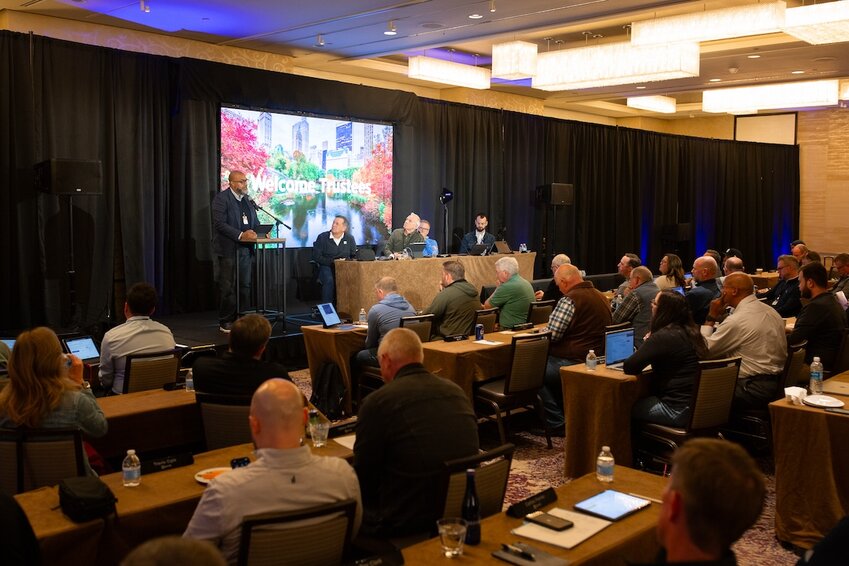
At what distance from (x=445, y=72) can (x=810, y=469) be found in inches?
310

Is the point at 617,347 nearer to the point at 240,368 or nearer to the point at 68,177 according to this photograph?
the point at 240,368

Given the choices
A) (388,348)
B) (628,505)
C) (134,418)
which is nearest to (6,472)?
(134,418)

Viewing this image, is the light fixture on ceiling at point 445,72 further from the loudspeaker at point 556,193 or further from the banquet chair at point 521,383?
the banquet chair at point 521,383

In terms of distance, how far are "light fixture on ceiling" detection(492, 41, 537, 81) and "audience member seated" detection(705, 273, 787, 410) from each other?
5321 mm

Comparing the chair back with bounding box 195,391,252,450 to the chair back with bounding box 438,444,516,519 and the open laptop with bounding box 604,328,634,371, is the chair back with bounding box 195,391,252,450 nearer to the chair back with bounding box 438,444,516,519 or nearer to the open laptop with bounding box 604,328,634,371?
the chair back with bounding box 438,444,516,519

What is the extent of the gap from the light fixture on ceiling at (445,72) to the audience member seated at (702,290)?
→ 464 centimetres

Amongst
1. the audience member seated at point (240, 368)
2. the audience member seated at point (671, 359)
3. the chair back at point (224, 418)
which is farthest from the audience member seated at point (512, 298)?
the chair back at point (224, 418)

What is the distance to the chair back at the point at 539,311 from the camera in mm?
7445

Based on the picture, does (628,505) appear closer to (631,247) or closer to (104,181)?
(104,181)

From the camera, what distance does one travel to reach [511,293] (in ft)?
24.1

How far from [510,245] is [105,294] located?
758cm

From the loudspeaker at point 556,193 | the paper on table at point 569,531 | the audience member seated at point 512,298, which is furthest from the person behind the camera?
the loudspeaker at point 556,193

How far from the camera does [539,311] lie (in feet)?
24.9

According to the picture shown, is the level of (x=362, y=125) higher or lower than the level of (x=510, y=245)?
higher
